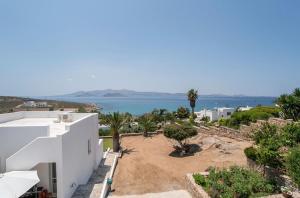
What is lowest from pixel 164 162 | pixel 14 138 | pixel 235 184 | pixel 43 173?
pixel 164 162

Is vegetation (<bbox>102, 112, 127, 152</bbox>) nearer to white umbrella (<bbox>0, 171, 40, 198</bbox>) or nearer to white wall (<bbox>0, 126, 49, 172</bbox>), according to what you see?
white wall (<bbox>0, 126, 49, 172</bbox>)

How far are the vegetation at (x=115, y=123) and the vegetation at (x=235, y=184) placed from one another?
11.4 metres

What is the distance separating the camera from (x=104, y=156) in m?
23.6

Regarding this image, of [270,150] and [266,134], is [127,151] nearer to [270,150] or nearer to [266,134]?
[266,134]

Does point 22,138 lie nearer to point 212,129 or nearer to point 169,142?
point 169,142

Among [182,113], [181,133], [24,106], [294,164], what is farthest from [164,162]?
[24,106]

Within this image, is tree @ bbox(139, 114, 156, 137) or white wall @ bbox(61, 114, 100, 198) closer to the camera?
white wall @ bbox(61, 114, 100, 198)

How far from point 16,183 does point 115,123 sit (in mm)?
15572

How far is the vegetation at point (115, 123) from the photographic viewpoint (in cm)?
2541

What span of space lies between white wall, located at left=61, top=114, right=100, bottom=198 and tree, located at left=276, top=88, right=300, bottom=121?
763 inches

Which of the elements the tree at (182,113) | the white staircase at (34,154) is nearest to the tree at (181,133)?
the white staircase at (34,154)

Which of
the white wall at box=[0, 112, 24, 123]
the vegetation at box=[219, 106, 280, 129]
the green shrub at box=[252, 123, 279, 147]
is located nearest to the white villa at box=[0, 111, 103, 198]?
the white wall at box=[0, 112, 24, 123]

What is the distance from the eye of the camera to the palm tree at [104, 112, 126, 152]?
25.4 metres

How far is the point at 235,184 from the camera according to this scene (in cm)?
1337
